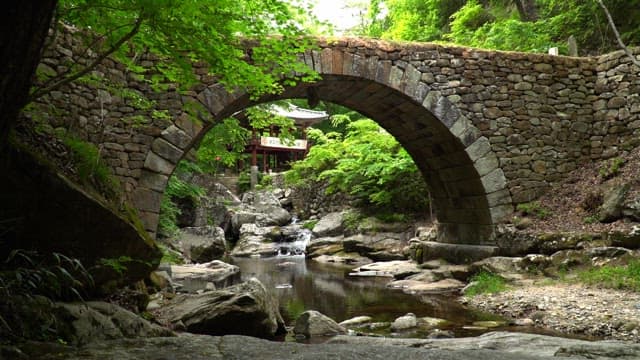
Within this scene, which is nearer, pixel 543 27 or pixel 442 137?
pixel 442 137

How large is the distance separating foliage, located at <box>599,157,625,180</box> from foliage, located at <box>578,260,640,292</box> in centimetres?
226

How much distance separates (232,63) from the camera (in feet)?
11.1

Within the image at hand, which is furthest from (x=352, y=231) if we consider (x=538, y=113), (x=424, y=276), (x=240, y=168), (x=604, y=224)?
(x=240, y=168)

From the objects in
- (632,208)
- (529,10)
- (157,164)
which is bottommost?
(632,208)

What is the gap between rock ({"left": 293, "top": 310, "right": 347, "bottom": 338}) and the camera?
4.55 m

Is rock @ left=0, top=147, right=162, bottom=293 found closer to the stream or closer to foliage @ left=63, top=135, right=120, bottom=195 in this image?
foliage @ left=63, top=135, right=120, bottom=195

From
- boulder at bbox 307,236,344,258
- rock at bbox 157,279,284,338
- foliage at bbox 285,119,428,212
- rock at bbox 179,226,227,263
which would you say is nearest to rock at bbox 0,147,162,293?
rock at bbox 157,279,284,338

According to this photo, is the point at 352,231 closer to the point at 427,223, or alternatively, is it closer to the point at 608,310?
A: the point at 427,223

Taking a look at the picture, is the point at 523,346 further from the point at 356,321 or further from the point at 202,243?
the point at 202,243

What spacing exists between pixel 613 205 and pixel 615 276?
1.57 metres

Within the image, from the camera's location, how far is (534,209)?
25.2 ft

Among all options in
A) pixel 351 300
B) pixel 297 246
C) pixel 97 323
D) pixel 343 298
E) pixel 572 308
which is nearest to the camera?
pixel 97 323

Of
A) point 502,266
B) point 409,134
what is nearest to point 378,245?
point 409,134

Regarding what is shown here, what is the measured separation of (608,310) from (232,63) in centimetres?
439
